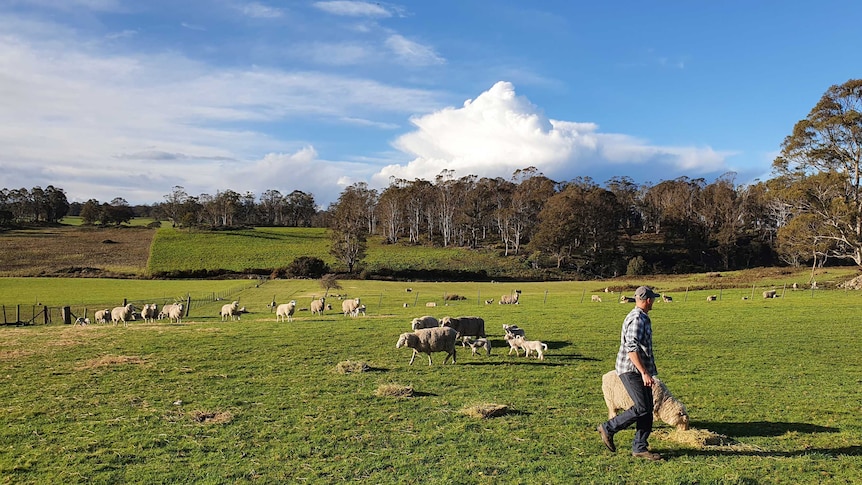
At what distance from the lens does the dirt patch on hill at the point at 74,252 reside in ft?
255

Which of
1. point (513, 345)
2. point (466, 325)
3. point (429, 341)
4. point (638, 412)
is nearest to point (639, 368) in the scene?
point (638, 412)

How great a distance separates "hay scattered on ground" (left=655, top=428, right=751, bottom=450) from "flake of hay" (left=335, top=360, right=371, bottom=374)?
28.6ft

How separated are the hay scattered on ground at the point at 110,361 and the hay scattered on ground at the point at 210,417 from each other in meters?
7.67

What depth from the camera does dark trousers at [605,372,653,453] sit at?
8.36 meters

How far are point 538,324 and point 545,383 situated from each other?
41.9 feet

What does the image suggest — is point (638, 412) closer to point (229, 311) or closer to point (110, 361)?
point (110, 361)

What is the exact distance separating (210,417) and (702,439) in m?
9.63

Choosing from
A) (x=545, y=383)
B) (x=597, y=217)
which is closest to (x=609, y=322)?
(x=545, y=383)

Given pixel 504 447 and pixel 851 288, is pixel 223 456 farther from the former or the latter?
pixel 851 288

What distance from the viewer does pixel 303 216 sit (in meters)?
175

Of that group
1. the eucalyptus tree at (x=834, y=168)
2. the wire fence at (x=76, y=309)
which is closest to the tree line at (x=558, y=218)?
the eucalyptus tree at (x=834, y=168)

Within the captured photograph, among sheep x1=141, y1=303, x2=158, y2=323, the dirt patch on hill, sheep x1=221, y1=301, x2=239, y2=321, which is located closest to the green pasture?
sheep x1=141, y1=303, x2=158, y2=323

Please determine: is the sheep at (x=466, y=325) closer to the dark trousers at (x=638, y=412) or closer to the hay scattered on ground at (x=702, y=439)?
the hay scattered on ground at (x=702, y=439)

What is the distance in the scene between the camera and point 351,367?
1576cm
